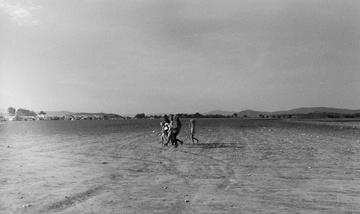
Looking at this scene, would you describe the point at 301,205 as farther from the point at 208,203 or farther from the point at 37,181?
the point at 37,181

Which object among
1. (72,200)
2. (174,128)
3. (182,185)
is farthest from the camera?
(174,128)

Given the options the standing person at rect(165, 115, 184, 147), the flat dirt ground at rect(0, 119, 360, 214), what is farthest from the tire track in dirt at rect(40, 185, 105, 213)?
the standing person at rect(165, 115, 184, 147)

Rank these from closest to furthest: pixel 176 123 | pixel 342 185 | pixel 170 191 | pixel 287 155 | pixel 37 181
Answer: pixel 170 191 < pixel 342 185 < pixel 37 181 < pixel 287 155 < pixel 176 123

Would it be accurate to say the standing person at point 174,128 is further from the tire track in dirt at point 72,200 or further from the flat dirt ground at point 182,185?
the tire track in dirt at point 72,200

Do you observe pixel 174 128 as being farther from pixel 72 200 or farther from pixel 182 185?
pixel 72 200

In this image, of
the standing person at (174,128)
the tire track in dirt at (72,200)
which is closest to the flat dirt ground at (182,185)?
the tire track in dirt at (72,200)

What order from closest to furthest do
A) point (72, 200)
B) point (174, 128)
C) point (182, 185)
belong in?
point (72, 200), point (182, 185), point (174, 128)

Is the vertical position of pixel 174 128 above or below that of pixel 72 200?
above

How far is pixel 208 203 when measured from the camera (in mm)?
9141

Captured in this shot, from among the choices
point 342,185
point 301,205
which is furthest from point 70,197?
point 342,185

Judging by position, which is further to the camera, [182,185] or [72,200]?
[182,185]

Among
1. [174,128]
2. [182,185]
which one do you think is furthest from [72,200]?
[174,128]

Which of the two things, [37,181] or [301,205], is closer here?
[301,205]

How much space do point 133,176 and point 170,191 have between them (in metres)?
3.14
